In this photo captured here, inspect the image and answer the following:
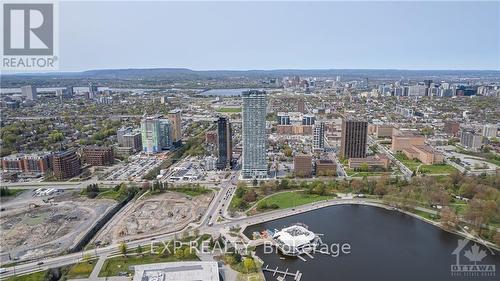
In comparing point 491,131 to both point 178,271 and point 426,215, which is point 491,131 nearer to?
point 426,215

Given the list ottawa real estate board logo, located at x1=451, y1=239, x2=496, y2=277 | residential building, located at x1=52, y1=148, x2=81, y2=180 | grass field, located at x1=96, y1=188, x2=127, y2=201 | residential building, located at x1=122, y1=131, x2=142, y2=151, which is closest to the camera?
ottawa real estate board logo, located at x1=451, y1=239, x2=496, y2=277

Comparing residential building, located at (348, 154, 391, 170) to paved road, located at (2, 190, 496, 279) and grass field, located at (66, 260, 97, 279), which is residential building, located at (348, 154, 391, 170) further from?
grass field, located at (66, 260, 97, 279)

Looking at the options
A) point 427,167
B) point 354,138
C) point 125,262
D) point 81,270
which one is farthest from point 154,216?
point 427,167

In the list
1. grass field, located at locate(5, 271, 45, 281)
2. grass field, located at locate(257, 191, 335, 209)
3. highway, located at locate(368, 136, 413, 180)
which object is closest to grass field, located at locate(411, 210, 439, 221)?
grass field, located at locate(257, 191, 335, 209)

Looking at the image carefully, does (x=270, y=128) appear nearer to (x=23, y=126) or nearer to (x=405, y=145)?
(x=405, y=145)

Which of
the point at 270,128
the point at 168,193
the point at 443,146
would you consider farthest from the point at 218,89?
the point at 168,193

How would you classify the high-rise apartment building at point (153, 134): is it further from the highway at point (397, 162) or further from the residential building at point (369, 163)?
the highway at point (397, 162)
